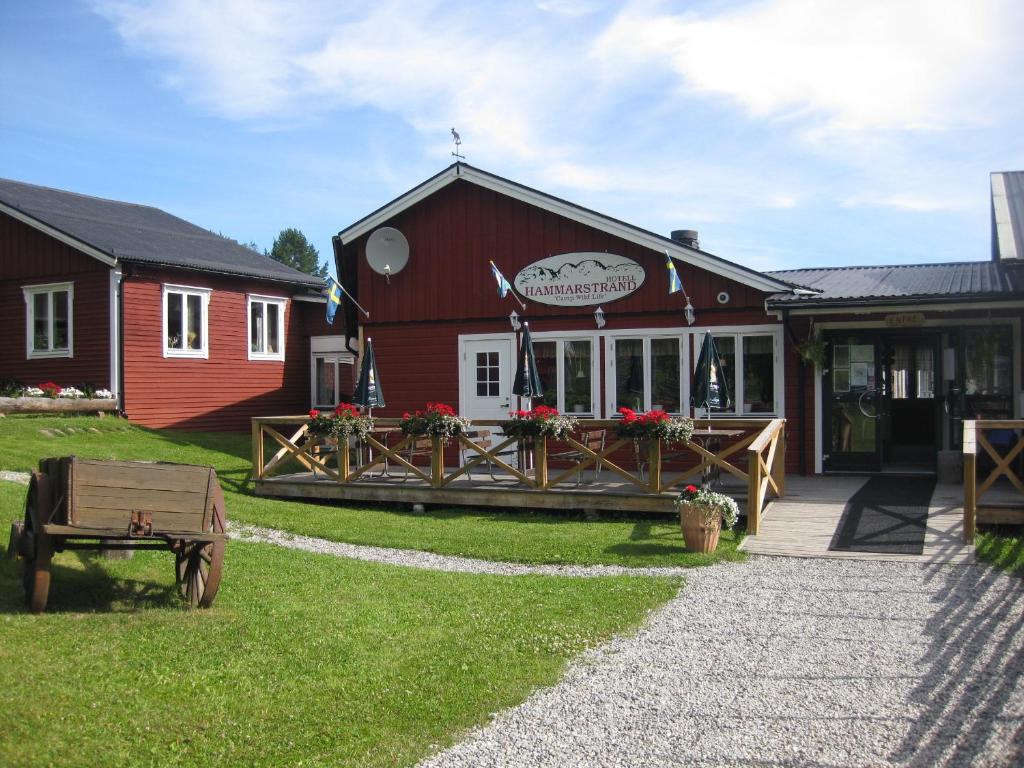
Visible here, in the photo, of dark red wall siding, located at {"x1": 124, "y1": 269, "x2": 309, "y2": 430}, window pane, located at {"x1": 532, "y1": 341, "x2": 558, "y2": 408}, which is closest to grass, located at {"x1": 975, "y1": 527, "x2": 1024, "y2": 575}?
window pane, located at {"x1": 532, "y1": 341, "x2": 558, "y2": 408}

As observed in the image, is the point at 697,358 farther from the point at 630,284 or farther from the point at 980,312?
the point at 980,312

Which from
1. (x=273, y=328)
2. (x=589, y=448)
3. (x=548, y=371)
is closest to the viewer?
(x=589, y=448)

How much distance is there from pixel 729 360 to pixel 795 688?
8939 millimetres

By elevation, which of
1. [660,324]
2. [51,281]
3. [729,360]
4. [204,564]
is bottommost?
[204,564]

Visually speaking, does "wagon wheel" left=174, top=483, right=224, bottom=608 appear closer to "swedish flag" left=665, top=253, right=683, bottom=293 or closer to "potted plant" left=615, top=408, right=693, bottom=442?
"potted plant" left=615, top=408, right=693, bottom=442

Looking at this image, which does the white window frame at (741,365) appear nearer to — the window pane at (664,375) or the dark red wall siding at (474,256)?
the window pane at (664,375)

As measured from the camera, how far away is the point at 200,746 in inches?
175

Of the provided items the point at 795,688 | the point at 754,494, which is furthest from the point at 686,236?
the point at 795,688

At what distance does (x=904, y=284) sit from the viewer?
531 inches

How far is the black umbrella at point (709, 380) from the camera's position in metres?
12.9

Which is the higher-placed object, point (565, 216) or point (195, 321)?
point (565, 216)

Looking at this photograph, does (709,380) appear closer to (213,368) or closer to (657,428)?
(657,428)

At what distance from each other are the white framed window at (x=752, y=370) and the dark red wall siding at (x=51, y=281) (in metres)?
12.0

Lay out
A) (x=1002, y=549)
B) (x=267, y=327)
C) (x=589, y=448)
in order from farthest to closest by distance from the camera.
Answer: (x=267, y=327) < (x=589, y=448) < (x=1002, y=549)
